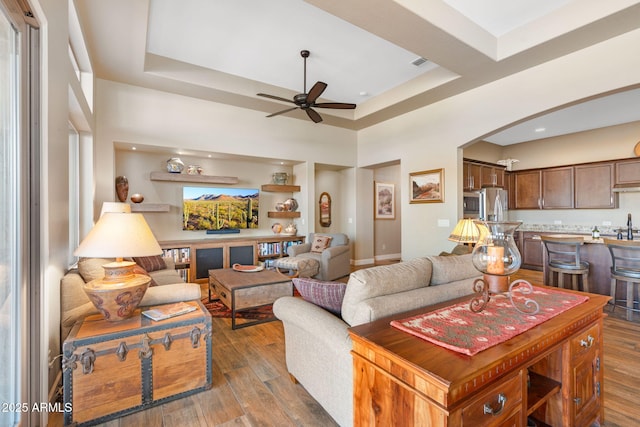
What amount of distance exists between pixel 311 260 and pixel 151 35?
3711 millimetres

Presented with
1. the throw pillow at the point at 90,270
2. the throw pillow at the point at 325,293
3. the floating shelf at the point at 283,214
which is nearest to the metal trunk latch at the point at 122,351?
the throw pillow at the point at 90,270

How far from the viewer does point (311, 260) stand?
187 inches

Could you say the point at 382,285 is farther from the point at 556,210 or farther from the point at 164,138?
the point at 556,210

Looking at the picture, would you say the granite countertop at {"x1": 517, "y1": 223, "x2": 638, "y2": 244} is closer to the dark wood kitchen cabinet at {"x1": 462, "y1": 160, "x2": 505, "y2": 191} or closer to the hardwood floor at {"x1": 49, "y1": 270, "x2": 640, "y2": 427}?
the dark wood kitchen cabinet at {"x1": 462, "y1": 160, "x2": 505, "y2": 191}

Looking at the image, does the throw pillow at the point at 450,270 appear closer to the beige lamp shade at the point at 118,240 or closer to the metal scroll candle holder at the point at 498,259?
the metal scroll candle holder at the point at 498,259

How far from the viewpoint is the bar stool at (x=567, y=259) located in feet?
12.5

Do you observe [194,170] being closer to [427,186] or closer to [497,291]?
[427,186]

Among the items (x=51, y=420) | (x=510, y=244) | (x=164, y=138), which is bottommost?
(x=51, y=420)

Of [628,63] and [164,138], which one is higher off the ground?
[628,63]

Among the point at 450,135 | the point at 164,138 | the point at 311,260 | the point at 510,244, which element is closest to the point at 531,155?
the point at 450,135

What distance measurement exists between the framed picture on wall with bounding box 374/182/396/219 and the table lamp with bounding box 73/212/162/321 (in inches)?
249

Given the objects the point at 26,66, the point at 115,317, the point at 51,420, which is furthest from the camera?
the point at 115,317

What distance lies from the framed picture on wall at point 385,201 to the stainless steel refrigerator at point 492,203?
2463 mm

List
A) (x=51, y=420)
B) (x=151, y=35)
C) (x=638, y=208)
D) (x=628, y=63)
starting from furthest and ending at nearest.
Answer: (x=638, y=208) → (x=151, y=35) → (x=628, y=63) → (x=51, y=420)
